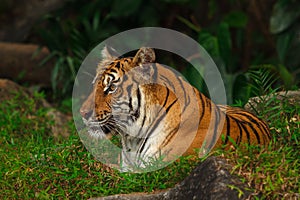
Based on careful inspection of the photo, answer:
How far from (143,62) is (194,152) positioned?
0.66 metres

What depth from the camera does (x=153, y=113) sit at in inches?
163

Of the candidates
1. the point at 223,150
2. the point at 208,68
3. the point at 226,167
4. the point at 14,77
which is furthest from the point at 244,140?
the point at 14,77

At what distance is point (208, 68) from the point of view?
7.04 meters

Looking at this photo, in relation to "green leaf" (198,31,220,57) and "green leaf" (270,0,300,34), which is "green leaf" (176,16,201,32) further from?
"green leaf" (270,0,300,34)

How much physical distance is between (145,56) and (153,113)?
1.23ft

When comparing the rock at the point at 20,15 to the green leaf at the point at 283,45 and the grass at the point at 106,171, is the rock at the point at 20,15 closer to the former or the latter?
the green leaf at the point at 283,45

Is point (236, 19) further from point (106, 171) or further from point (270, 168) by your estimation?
point (270, 168)

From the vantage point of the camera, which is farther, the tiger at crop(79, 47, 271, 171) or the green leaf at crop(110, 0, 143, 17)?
the green leaf at crop(110, 0, 143, 17)

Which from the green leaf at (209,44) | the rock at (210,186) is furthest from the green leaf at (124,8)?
the rock at (210,186)

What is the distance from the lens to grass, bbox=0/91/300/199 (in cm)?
370

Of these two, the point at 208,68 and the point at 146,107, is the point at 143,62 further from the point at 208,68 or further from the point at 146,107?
the point at 208,68

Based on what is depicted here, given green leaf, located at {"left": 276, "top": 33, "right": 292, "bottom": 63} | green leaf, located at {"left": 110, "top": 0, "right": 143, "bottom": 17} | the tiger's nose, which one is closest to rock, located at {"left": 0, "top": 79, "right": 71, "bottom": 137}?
green leaf, located at {"left": 110, "top": 0, "right": 143, "bottom": 17}

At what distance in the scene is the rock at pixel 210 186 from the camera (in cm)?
356

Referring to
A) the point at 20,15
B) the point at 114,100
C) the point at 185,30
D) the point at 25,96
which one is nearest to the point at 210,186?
the point at 114,100
